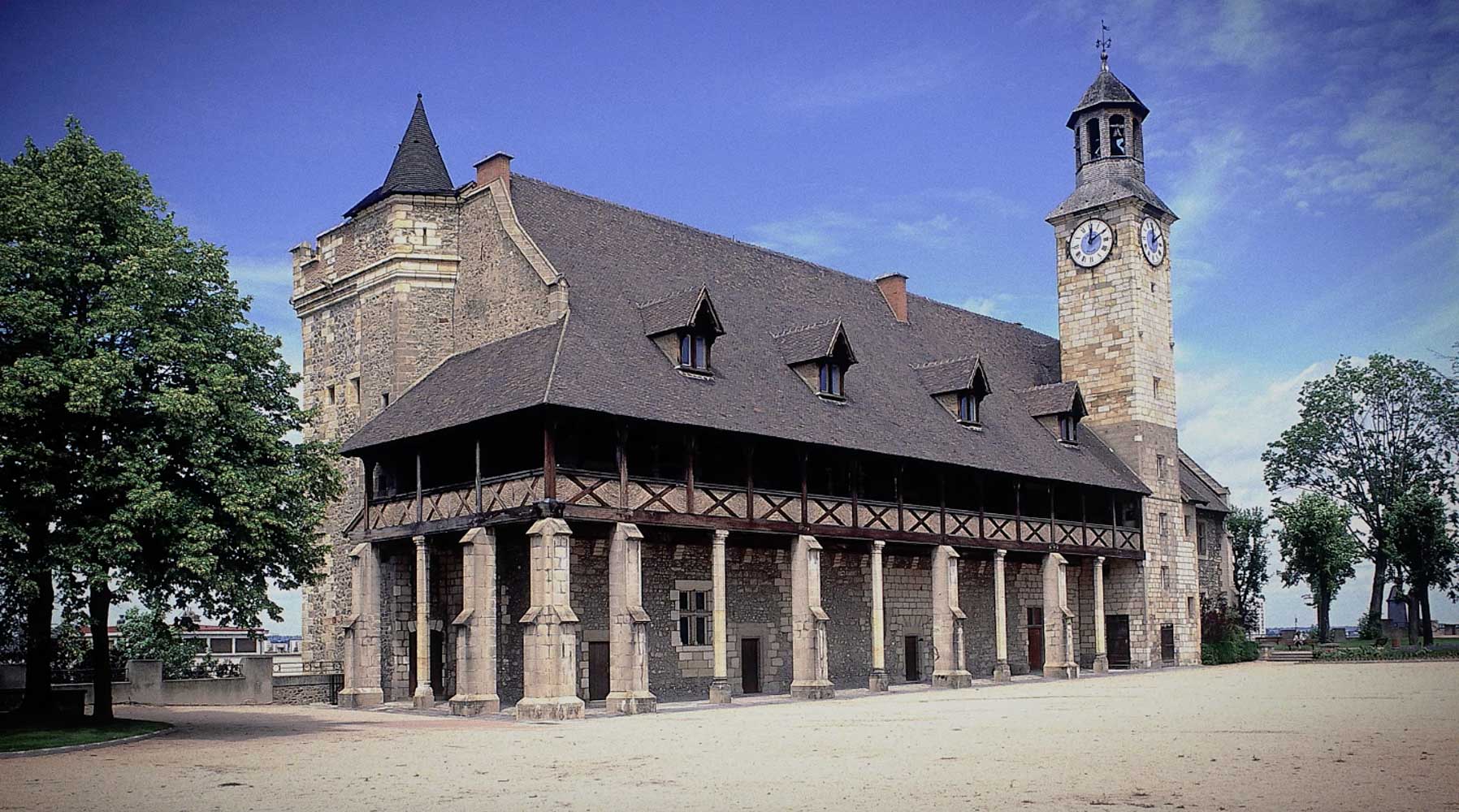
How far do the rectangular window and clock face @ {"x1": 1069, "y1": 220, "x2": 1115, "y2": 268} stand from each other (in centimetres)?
2051

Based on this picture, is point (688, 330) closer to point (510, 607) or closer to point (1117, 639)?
point (510, 607)

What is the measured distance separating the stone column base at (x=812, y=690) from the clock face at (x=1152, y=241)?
21.3 metres

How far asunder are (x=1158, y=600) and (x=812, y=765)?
29423 millimetres

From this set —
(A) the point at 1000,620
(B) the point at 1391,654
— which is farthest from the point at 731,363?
(B) the point at 1391,654

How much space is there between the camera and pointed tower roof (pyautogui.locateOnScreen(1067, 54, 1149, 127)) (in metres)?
44.0

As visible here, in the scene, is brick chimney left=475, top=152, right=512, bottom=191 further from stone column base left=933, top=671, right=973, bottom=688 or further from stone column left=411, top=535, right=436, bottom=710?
stone column base left=933, top=671, right=973, bottom=688

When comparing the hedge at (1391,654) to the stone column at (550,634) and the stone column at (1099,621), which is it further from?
the stone column at (550,634)

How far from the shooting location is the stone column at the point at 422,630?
26.6 metres

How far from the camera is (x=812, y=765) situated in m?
14.3

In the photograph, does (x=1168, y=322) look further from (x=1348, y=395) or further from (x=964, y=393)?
(x=1348, y=395)

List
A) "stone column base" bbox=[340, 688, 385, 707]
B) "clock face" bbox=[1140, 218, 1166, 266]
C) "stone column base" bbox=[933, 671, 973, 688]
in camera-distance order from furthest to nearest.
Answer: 1. "clock face" bbox=[1140, 218, 1166, 266]
2. "stone column base" bbox=[933, 671, 973, 688]
3. "stone column base" bbox=[340, 688, 385, 707]

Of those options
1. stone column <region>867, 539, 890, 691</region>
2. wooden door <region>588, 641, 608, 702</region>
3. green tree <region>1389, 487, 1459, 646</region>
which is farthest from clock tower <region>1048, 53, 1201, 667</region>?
wooden door <region>588, 641, 608, 702</region>

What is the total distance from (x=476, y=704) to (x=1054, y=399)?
71.4 feet

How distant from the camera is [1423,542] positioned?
174 ft
